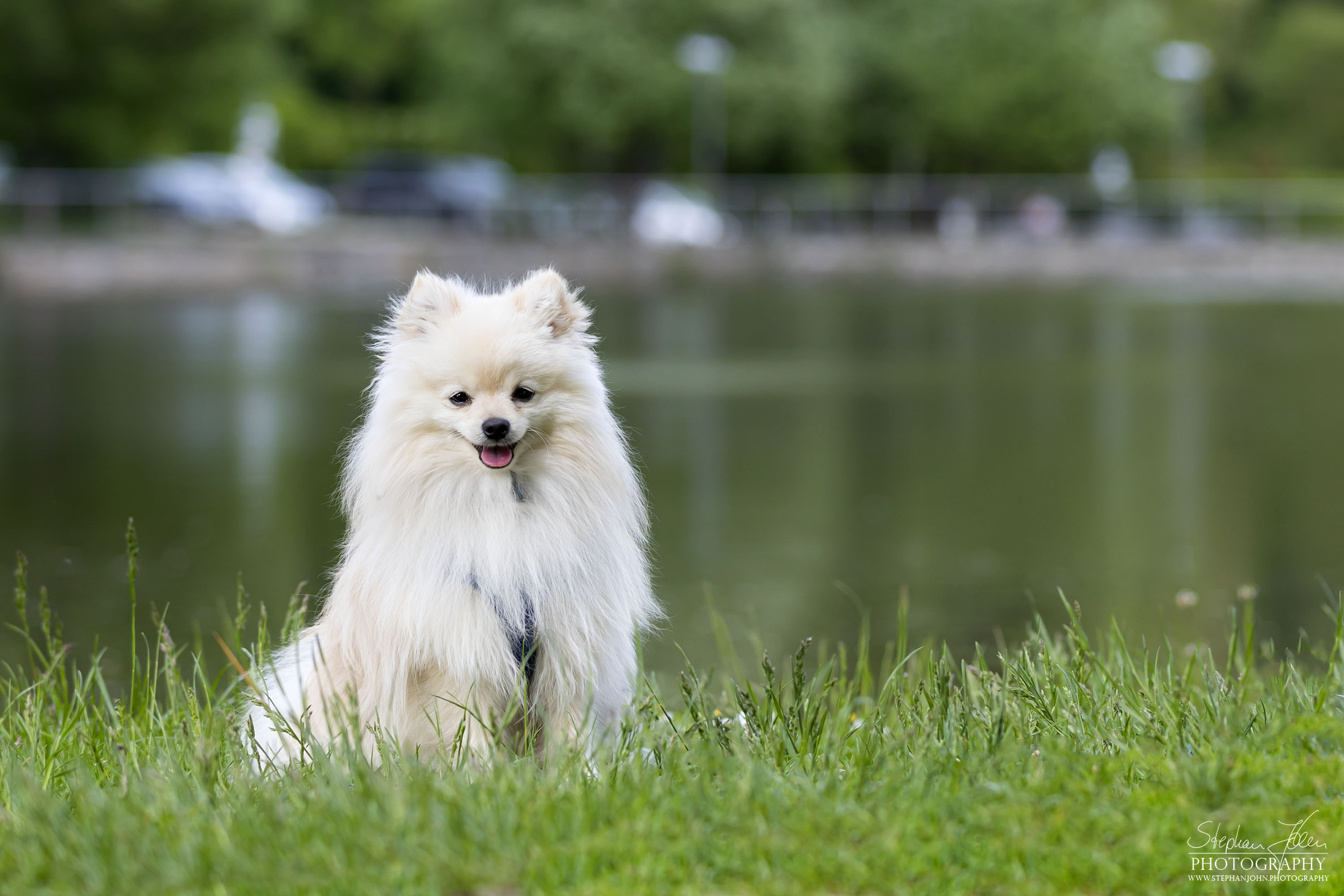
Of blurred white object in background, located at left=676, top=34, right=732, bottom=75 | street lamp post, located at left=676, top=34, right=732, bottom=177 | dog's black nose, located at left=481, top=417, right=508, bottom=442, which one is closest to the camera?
dog's black nose, located at left=481, top=417, right=508, bottom=442

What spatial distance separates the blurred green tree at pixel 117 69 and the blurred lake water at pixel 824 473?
14.5 m

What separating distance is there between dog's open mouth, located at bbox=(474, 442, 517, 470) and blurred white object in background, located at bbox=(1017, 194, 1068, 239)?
52679 mm

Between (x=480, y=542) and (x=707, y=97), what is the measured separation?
183 feet

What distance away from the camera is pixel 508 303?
4742 millimetres

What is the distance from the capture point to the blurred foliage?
4656cm

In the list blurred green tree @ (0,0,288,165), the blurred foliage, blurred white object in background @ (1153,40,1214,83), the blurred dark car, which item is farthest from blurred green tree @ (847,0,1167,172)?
blurred green tree @ (0,0,288,165)

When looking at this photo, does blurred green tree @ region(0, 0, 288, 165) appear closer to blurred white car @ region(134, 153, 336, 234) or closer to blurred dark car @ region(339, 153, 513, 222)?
blurred white car @ region(134, 153, 336, 234)

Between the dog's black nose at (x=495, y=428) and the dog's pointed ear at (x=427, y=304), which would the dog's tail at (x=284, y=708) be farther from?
the dog's pointed ear at (x=427, y=304)

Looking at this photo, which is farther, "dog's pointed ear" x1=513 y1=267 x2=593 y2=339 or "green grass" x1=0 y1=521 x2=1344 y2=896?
"dog's pointed ear" x1=513 y1=267 x2=593 y2=339

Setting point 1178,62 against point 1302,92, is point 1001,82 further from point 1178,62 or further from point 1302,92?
point 1302,92

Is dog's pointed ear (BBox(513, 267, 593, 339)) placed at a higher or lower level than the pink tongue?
higher

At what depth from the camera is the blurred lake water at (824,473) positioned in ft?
36.9

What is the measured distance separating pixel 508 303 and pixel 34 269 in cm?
4077

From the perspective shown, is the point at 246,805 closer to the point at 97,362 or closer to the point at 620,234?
the point at 97,362
